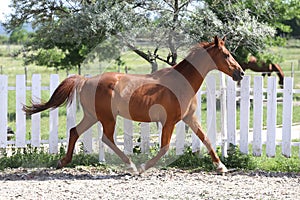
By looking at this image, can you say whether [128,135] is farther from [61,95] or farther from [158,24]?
[158,24]

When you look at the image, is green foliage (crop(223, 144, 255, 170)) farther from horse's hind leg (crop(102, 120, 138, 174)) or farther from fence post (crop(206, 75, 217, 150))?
horse's hind leg (crop(102, 120, 138, 174))

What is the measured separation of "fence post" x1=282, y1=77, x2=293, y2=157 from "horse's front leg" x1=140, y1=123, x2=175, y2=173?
5.92 feet

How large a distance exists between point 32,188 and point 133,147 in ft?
7.15

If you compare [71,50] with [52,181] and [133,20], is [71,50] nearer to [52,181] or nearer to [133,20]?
[133,20]

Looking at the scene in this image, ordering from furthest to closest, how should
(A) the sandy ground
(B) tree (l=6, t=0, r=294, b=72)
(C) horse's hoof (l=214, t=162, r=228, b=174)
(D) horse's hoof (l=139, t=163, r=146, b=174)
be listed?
(B) tree (l=6, t=0, r=294, b=72), (C) horse's hoof (l=214, t=162, r=228, b=174), (D) horse's hoof (l=139, t=163, r=146, b=174), (A) the sandy ground

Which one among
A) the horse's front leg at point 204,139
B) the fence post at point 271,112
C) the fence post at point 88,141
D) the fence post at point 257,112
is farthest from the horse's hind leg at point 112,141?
the fence post at point 271,112

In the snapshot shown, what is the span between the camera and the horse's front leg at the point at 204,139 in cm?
771

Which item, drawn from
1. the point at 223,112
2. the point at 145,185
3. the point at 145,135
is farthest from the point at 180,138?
the point at 145,185

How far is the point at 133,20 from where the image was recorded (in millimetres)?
9258

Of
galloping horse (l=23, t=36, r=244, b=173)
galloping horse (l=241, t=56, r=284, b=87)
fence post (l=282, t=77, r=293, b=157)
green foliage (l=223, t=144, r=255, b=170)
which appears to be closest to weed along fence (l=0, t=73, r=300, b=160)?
fence post (l=282, t=77, r=293, b=157)

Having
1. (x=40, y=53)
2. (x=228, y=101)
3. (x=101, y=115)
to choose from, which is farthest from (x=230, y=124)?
(x=40, y=53)

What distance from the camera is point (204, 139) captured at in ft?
25.4

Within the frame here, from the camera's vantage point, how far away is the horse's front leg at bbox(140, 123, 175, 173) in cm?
744

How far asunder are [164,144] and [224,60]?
1373 mm
